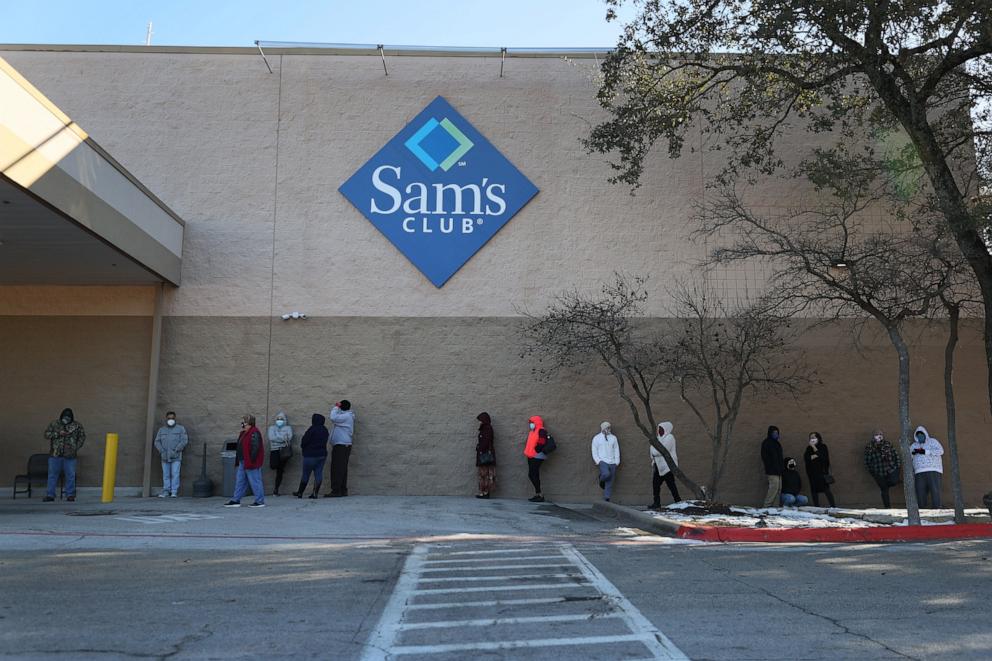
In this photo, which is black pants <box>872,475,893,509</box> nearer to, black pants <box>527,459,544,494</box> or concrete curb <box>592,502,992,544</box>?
concrete curb <box>592,502,992,544</box>

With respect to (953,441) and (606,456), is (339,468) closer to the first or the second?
(606,456)

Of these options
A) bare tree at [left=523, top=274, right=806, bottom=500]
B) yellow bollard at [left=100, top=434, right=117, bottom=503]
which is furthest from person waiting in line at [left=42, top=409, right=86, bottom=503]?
bare tree at [left=523, top=274, right=806, bottom=500]

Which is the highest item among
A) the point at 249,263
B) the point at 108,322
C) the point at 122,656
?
the point at 249,263

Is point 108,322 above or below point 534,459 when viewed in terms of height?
above

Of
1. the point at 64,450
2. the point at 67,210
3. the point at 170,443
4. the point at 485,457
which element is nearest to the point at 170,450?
the point at 170,443

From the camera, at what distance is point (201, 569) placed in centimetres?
805

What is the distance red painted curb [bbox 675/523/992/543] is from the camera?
1106 cm

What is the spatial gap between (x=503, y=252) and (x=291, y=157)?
17.2ft

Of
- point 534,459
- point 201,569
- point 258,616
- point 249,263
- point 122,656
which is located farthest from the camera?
point 249,263

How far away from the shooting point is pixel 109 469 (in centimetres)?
1552

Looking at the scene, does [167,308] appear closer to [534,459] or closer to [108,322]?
[108,322]

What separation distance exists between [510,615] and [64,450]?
43.0 ft

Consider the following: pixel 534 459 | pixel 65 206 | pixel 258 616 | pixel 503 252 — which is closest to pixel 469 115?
pixel 503 252

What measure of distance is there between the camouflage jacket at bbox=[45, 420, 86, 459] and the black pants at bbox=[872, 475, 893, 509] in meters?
16.3
